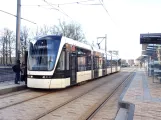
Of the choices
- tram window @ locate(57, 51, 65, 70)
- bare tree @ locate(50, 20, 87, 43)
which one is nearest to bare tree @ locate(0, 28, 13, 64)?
bare tree @ locate(50, 20, 87, 43)

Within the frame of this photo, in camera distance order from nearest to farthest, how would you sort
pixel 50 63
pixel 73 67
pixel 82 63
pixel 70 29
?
pixel 50 63, pixel 73 67, pixel 82 63, pixel 70 29

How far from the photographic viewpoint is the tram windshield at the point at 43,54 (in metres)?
14.1

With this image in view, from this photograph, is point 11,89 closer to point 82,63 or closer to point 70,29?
point 82,63

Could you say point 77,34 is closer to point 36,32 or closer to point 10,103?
point 36,32

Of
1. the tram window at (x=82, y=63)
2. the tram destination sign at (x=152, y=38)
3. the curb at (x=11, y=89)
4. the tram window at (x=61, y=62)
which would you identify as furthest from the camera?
the tram window at (x=82, y=63)

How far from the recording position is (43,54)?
14.3 meters

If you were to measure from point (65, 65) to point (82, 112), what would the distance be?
239 inches

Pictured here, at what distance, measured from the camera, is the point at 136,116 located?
734cm

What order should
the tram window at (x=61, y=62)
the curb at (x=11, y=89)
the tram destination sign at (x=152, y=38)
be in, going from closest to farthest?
1. the curb at (x=11, y=89)
2. the tram window at (x=61, y=62)
3. the tram destination sign at (x=152, y=38)

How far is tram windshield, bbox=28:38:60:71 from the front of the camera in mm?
14070

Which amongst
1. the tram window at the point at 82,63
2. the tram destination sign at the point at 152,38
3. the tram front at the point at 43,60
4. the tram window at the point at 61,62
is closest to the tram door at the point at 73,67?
the tram window at the point at 82,63

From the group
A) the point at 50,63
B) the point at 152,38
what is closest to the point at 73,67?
the point at 50,63

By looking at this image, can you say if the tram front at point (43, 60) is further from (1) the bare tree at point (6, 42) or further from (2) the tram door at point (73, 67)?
(1) the bare tree at point (6, 42)

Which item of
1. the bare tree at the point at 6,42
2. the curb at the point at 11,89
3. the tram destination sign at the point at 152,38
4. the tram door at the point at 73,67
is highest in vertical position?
the bare tree at the point at 6,42
